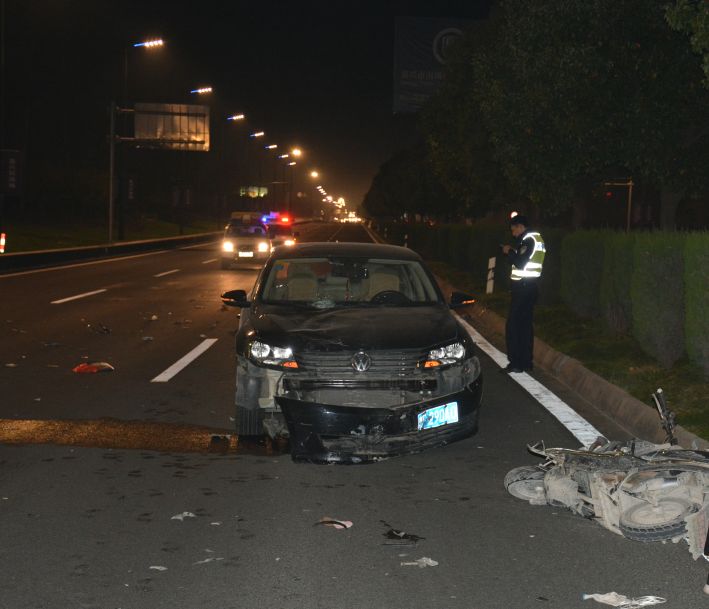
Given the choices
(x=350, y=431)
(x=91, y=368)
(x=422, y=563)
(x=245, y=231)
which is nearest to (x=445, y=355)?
(x=350, y=431)

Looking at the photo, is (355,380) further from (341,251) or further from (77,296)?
(77,296)

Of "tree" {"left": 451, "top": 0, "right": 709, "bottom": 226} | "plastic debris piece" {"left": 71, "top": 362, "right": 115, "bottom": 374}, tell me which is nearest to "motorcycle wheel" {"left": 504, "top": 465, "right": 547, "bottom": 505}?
"plastic debris piece" {"left": 71, "top": 362, "right": 115, "bottom": 374}

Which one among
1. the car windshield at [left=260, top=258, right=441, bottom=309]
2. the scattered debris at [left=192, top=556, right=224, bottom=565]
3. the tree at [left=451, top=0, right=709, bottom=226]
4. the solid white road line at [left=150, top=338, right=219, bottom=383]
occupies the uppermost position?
the tree at [left=451, top=0, right=709, bottom=226]

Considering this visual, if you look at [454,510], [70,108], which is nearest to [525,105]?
[454,510]

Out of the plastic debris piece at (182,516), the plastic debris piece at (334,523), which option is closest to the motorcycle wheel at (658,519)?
the plastic debris piece at (334,523)

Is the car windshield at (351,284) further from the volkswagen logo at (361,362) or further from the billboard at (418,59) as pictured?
the billboard at (418,59)

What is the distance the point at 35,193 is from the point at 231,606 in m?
79.6

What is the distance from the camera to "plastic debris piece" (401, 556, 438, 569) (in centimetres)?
510

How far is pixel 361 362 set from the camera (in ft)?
23.8

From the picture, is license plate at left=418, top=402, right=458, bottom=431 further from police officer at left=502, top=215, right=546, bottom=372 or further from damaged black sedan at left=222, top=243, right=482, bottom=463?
police officer at left=502, top=215, right=546, bottom=372

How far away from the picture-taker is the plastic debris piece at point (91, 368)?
11594mm

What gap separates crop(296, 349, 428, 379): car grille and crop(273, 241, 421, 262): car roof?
7.34 feet

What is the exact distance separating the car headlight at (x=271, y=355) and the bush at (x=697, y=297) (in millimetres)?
4717

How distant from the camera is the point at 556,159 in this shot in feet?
68.0
